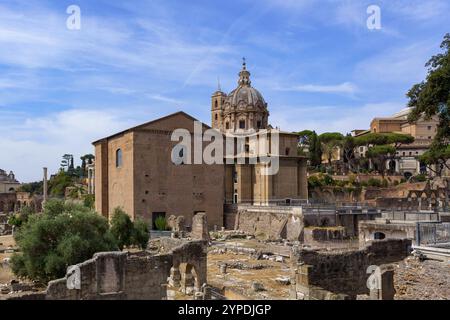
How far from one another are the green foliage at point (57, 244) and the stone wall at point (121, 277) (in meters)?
4.04

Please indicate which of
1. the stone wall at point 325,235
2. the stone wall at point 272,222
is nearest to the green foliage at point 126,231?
the stone wall at point 325,235

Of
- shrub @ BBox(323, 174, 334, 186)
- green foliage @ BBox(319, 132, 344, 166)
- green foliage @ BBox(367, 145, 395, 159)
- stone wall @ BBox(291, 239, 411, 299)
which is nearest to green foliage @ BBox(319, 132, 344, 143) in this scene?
green foliage @ BBox(319, 132, 344, 166)

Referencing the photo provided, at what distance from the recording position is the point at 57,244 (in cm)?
1844

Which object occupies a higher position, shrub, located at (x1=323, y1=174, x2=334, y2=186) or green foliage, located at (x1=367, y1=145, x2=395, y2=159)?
green foliage, located at (x1=367, y1=145, x2=395, y2=159)

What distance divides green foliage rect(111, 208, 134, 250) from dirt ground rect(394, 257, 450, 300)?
1738 centimetres

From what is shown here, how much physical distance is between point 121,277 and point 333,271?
6420 mm

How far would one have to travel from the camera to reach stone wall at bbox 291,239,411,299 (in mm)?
10812

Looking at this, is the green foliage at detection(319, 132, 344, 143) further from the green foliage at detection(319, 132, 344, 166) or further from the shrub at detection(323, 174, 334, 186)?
the shrub at detection(323, 174, 334, 186)

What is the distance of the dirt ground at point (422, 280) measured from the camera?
1045 cm

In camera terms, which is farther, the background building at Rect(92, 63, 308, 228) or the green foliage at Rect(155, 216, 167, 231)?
the background building at Rect(92, 63, 308, 228)

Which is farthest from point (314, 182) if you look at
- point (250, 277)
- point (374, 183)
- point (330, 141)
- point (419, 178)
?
point (250, 277)

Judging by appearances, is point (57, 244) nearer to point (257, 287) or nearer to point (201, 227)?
point (257, 287)
